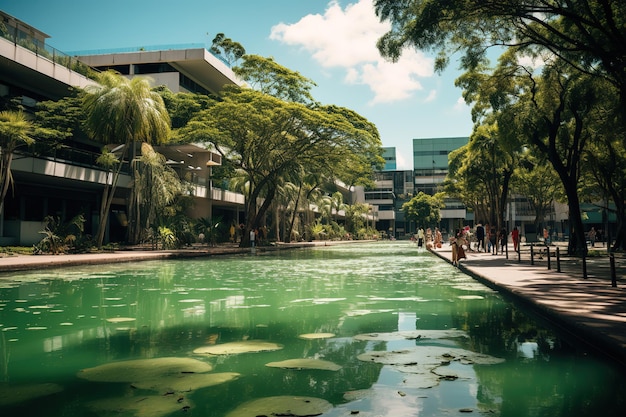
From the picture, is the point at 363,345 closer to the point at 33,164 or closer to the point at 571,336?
the point at 571,336

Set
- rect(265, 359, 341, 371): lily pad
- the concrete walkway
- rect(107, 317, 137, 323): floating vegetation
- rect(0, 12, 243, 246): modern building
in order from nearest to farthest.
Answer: rect(265, 359, 341, 371): lily pad
the concrete walkway
rect(107, 317, 137, 323): floating vegetation
rect(0, 12, 243, 246): modern building

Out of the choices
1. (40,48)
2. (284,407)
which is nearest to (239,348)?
(284,407)

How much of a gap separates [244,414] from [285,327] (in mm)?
3751

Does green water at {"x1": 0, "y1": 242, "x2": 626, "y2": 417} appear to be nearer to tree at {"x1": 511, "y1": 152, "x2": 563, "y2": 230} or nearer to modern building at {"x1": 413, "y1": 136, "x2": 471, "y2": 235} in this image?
tree at {"x1": 511, "y1": 152, "x2": 563, "y2": 230}

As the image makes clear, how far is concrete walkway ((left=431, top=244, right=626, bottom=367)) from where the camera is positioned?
6221 mm

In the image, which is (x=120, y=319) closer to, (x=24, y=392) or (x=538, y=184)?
(x=24, y=392)

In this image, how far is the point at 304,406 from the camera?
413 centimetres

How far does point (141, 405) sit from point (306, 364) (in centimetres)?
186

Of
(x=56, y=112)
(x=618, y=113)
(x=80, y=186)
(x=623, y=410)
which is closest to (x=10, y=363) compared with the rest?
(x=623, y=410)

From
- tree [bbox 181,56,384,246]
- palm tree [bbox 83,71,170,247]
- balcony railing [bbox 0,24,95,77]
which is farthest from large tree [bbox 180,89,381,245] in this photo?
balcony railing [bbox 0,24,95,77]

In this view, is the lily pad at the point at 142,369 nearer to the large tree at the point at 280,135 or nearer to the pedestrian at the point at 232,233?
the large tree at the point at 280,135

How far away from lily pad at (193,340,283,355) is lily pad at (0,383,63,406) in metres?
1.70

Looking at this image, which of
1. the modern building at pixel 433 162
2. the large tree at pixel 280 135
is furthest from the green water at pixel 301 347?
the modern building at pixel 433 162

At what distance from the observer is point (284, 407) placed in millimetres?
4098
